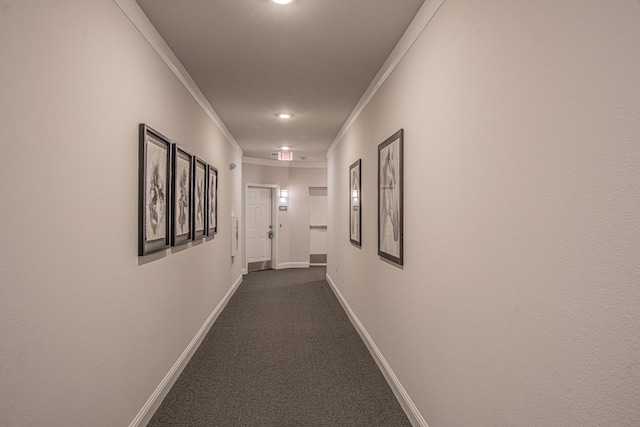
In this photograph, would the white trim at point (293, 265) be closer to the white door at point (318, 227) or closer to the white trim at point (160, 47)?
the white door at point (318, 227)

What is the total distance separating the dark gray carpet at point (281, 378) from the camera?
250 cm

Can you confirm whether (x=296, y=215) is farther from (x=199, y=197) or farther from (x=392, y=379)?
(x=392, y=379)

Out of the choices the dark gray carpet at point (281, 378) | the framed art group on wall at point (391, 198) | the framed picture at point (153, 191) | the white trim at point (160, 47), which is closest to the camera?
the white trim at point (160, 47)

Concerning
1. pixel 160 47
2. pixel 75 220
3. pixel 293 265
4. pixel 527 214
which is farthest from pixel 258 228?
pixel 527 214

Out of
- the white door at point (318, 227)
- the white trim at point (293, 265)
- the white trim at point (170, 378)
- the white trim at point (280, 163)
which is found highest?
the white trim at point (280, 163)

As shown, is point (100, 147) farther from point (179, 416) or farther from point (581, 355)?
point (581, 355)

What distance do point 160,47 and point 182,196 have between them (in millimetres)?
1158

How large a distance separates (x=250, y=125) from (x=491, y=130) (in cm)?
441

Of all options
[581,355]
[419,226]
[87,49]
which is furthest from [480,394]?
[87,49]

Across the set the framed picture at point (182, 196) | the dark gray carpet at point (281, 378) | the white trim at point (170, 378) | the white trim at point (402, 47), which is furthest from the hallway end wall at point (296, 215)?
the framed picture at point (182, 196)

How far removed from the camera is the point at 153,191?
8.03 feet

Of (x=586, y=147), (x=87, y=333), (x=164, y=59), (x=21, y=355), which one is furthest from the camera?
(x=164, y=59)

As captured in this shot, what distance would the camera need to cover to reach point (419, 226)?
2314 millimetres

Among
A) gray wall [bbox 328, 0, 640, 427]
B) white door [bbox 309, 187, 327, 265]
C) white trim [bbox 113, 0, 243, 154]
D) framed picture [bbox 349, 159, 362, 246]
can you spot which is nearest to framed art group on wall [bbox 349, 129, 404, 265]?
gray wall [bbox 328, 0, 640, 427]
